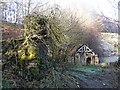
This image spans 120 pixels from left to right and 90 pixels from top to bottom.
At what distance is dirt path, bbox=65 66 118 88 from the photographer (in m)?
4.61

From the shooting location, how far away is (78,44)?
507cm

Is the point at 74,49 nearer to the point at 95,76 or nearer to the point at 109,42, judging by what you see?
the point at 95,76

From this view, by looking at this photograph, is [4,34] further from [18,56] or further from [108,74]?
[108,74]

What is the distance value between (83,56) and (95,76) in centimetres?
95

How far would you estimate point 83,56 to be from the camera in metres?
5.84

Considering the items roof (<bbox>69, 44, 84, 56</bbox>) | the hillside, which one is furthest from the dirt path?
the hillside

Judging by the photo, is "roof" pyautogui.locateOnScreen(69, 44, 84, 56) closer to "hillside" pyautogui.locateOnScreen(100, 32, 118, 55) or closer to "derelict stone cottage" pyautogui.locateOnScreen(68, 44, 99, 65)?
"derelict stone cottage" pyautogui.locateOnScreen(68, 44, 99, 65)

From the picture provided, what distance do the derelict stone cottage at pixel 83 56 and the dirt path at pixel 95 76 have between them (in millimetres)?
215

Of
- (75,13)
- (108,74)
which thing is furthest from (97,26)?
(108,74)

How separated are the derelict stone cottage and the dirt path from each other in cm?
21

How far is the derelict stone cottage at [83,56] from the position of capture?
5012 mm

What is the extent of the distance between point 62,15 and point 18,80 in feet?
4.87

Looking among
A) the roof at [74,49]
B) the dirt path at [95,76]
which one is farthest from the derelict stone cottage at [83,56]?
the dirt path at [95,76]

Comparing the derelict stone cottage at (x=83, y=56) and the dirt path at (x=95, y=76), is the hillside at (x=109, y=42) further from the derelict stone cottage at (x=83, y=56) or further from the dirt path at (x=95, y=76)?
the dirt path at (x=95, y=76)
